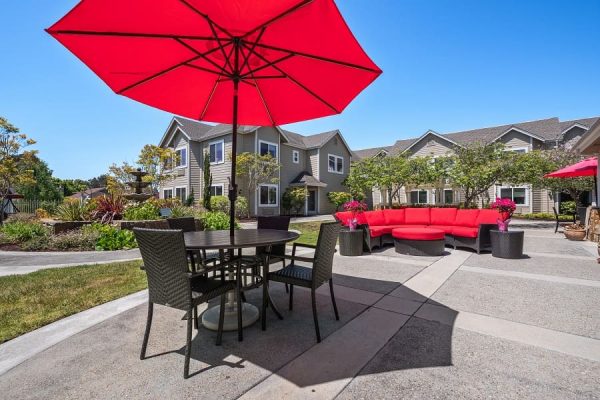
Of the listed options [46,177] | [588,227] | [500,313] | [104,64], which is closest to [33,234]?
[104,64]

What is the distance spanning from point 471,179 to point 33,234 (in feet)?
61.6

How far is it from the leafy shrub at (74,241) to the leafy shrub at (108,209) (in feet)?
5.94

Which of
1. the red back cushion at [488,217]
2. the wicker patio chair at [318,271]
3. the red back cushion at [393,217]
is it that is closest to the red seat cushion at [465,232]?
the red back cushion at [488,217]

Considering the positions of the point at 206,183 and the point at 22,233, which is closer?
the point at 22,233

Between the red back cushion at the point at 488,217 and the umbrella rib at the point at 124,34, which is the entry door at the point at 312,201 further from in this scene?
the umbrella rib at the point at 124,34

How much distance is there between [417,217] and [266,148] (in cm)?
1433

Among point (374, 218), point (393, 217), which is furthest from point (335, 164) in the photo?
point (374, 218)

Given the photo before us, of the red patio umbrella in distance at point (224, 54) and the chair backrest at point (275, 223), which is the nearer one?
the red patio umbrella in distance at point (224, 54)

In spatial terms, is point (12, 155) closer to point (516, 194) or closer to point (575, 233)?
point (575, 233)

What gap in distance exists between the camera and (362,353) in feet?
8.19

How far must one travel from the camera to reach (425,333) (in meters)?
2.88

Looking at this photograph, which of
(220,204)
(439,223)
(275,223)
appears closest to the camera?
(275,223)

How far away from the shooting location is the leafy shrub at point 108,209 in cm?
995

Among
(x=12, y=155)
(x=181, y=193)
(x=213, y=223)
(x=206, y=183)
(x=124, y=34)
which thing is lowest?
(x=213, y=223)
